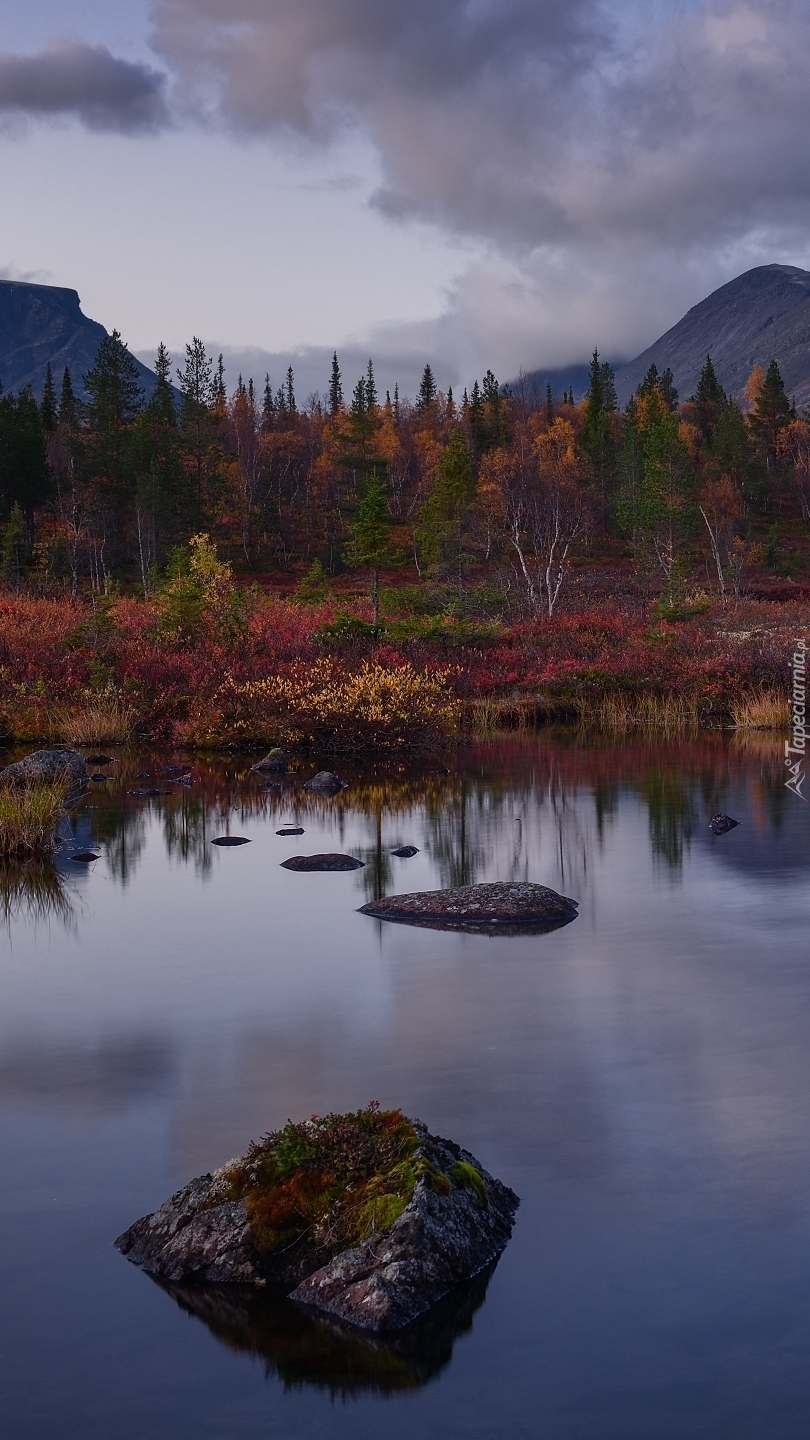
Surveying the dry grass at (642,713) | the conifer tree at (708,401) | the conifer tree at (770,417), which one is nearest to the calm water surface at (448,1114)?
the dry grass at (642,713)

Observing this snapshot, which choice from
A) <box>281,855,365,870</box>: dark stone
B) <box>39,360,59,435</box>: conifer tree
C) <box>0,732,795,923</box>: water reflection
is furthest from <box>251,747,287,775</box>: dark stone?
<box>39,360,59,435</box>: conifer tree

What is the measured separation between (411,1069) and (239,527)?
88.5 meters

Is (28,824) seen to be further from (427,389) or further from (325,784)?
(427,389)

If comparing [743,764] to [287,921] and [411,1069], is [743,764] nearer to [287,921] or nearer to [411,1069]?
[287,921]

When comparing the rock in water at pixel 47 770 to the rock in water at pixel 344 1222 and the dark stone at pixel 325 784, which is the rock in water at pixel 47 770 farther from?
the rock in water at pixel 344 1222

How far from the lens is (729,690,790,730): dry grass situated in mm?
31609

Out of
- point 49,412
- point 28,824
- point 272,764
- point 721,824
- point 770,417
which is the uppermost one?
point 770,417

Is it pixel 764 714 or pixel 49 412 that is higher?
pixel 49 412

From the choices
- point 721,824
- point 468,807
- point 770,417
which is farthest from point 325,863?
point 770,417

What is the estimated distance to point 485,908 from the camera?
1240 cm

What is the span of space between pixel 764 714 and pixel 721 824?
15091 millimetres

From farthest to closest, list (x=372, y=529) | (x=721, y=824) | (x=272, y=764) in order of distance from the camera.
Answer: (x=372, y=529) → (x=272, y=764) → (x=721, y=824)

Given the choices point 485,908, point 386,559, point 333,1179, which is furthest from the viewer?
point 386,559

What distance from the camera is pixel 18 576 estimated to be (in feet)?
199
